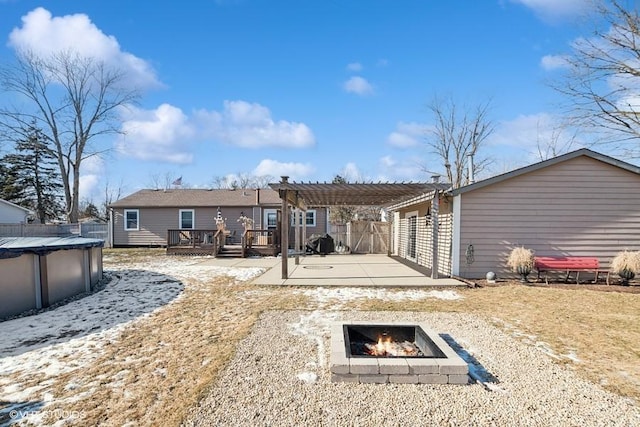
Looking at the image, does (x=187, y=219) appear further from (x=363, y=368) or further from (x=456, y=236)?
(x=363, y=368)

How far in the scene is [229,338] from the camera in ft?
14.3

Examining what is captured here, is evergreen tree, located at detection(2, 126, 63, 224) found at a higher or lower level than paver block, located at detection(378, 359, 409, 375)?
higher

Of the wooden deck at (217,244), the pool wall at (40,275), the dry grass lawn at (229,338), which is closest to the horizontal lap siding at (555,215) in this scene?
the dry grass lawn at (229,338)

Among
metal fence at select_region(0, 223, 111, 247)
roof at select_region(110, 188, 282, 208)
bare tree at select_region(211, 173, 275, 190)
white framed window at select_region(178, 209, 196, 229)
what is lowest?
metal fence at select_region(0, 223, 111, 247)

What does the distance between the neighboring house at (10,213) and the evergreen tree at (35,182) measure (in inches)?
247

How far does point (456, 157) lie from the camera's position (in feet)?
Answer: 83.1

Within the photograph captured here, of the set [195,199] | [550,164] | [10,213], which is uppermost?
[550,164]

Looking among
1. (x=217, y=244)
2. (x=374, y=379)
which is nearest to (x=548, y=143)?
(x=217, y=244)

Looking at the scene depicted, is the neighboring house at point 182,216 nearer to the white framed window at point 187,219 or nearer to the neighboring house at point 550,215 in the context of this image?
the white framed window at point 187,219

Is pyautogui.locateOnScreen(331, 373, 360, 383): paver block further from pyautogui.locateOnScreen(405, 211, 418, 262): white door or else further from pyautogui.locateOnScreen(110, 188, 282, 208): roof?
pyautogui.locateOnScreen(110, 188, 282, 208): roof

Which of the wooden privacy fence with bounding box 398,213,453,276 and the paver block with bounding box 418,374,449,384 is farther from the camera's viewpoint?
the wooden privacy fence with bounding box 398,213,453,276

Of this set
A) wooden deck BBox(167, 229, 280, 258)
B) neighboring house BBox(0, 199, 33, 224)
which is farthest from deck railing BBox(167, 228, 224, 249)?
neighboring house BBox(0, 199, 33, 224)

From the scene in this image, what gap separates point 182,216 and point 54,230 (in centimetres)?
582

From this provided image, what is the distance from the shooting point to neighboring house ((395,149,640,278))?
28.3 ft
